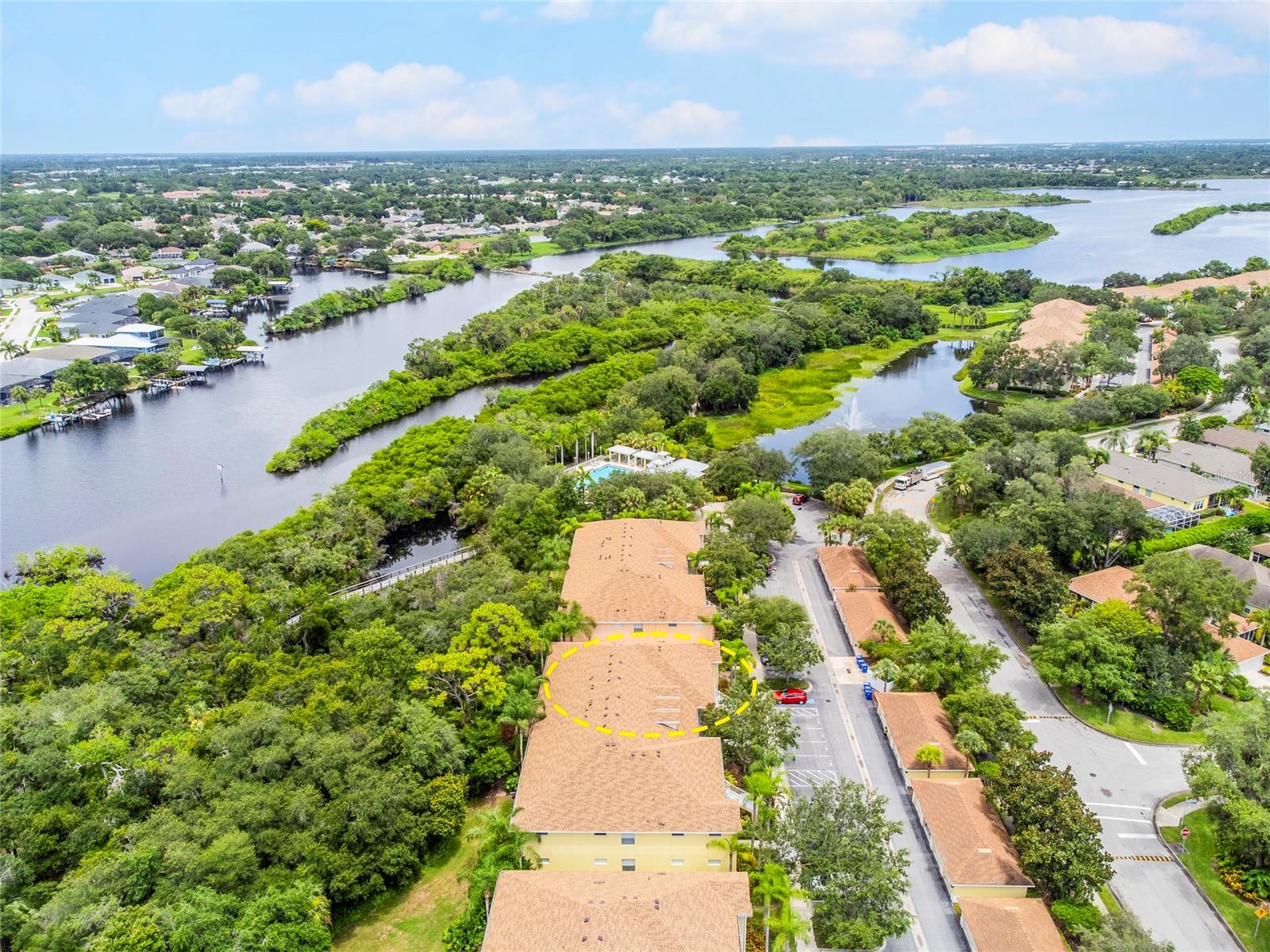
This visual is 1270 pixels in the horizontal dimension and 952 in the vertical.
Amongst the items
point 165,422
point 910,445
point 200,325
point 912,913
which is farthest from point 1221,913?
point 200,325

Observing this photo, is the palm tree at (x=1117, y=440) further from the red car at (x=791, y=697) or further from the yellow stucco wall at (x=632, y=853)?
the yellow stucco wall at (x=632, y=853)

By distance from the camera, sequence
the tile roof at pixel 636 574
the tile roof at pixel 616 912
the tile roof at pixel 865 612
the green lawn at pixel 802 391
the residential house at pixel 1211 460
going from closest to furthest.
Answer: the tile roof at pixel 616 912 → the tile roof at pixel 636 574 → the tile roof at pixel 865 612 → the residential house at pixel 1211 460 → the green lawn at pixel 802 391

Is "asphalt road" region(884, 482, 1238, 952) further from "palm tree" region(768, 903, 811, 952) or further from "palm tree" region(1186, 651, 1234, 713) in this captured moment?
"palm tree" region(768, 903, 811, 952)

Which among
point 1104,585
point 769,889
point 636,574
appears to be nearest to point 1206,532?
point 1104,585

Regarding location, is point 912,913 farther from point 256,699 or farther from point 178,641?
point 178,641

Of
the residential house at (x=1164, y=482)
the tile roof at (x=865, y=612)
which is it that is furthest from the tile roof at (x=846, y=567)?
the residential house at (x=1164, y=482)
